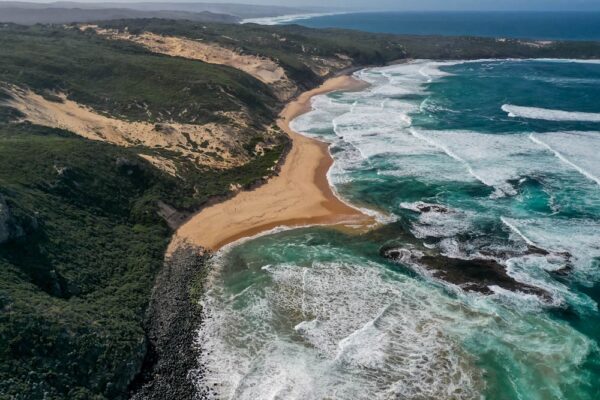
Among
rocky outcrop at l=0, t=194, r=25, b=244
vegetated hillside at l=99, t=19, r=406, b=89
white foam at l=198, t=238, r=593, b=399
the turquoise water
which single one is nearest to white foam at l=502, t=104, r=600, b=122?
the turquoise water

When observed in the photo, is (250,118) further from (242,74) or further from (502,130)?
(502,130)

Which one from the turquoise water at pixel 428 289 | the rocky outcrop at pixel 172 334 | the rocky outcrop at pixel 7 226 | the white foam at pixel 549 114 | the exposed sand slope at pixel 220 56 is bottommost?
the rocky outcrop at pixel 172 334

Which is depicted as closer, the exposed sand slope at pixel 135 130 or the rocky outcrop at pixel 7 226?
the rocky outcrop at pixel 7 226

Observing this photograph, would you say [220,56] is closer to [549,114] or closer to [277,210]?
[549,114]

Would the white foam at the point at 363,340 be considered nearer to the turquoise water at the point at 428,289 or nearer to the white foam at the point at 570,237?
the turquoise water at the point at 428,289

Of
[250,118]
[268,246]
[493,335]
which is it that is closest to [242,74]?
[250,118]

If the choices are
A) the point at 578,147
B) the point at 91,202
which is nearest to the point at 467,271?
the point at 91,202

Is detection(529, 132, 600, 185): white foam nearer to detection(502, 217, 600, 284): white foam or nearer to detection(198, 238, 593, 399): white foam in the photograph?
detection(502, 217, 600, 284): white foam

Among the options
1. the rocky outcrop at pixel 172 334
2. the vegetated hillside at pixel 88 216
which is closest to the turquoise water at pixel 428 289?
the rocky outcrop at pixel 172 334
